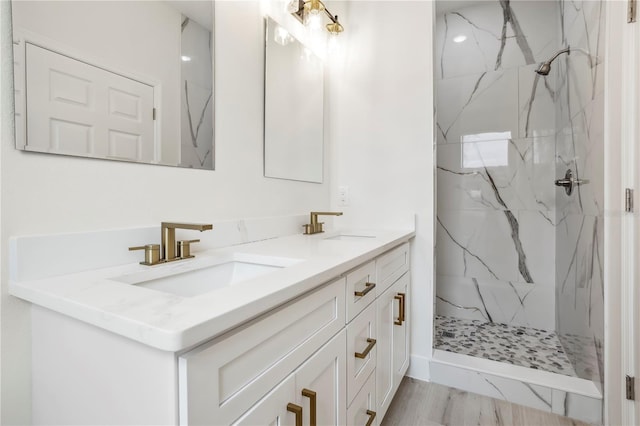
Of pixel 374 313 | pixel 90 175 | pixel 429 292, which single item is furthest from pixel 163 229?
pixel 429 292

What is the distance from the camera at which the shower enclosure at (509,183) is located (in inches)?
78.5

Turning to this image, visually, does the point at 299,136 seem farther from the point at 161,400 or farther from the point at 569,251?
the point at 569,251

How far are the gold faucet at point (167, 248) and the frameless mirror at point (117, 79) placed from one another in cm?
23

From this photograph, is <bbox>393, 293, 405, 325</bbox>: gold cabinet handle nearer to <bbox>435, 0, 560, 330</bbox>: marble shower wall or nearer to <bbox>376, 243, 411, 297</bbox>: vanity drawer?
<bbox>376, 243, 411, 297</bbox>: vanity drawer

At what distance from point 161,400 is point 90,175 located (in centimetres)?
62

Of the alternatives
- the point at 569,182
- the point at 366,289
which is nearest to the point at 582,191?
the point at 569,182

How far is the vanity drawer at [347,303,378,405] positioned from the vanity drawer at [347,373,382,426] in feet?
0.10

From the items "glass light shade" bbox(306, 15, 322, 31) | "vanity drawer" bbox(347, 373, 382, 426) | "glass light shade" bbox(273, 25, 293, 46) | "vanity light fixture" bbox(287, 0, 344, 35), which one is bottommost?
"vanity drawer" bbox(347, 373, 382, 426)

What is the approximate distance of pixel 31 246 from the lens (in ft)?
2.25

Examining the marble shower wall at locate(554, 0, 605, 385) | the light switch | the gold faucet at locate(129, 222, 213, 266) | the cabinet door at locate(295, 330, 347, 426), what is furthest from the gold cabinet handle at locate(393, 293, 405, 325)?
the gold faucet at locate(129, 222, 213, 266)

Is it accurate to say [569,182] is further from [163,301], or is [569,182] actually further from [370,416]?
[163,301]

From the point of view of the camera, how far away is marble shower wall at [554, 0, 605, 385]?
1440 millimetres

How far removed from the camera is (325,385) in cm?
84

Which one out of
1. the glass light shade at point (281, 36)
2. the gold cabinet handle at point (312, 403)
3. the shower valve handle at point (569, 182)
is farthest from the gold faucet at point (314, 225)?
the shower valve handle at point (569, 182)
